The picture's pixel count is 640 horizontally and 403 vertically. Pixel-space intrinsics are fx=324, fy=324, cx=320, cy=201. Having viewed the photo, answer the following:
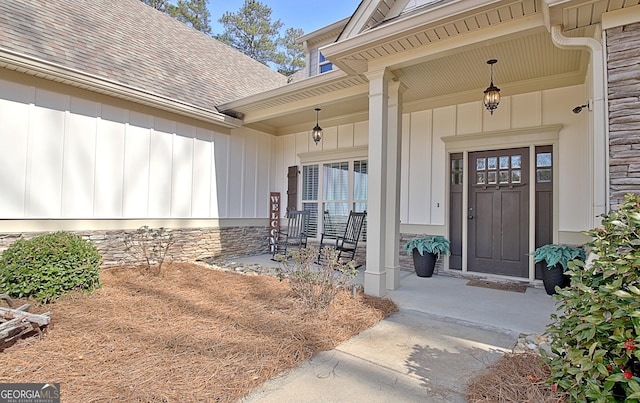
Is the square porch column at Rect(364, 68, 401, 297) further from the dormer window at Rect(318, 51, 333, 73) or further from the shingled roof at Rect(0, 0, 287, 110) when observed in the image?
the shingled roof at Rect(0, 0, 287, 110)

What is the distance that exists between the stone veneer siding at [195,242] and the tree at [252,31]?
12153mm

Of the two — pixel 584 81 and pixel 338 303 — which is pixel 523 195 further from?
pixel 338 303

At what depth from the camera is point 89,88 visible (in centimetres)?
436

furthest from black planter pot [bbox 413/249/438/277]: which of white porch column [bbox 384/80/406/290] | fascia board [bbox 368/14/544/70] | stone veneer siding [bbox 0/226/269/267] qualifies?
stone veneer siding [bbox 0/226/269/267]

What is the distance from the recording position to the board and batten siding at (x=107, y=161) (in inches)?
154

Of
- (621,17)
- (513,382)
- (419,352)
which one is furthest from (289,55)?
(513,382)

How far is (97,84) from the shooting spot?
14.1 ft

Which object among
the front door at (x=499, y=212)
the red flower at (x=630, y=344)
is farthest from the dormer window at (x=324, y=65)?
the red flower at (x=630, y=344)

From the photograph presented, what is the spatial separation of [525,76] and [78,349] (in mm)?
5411

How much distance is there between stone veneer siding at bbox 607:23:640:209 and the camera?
7.61ft

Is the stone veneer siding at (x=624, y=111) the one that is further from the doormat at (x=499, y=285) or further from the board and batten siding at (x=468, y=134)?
the doormat at (x=499, y=285)

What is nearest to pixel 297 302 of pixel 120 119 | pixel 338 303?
pixel 338 303

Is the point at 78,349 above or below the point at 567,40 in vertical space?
below

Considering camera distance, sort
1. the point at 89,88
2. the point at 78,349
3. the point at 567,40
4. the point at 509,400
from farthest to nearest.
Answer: the point at 89,88
the point at 567,40
the point at 78,349
the point at 509,400
